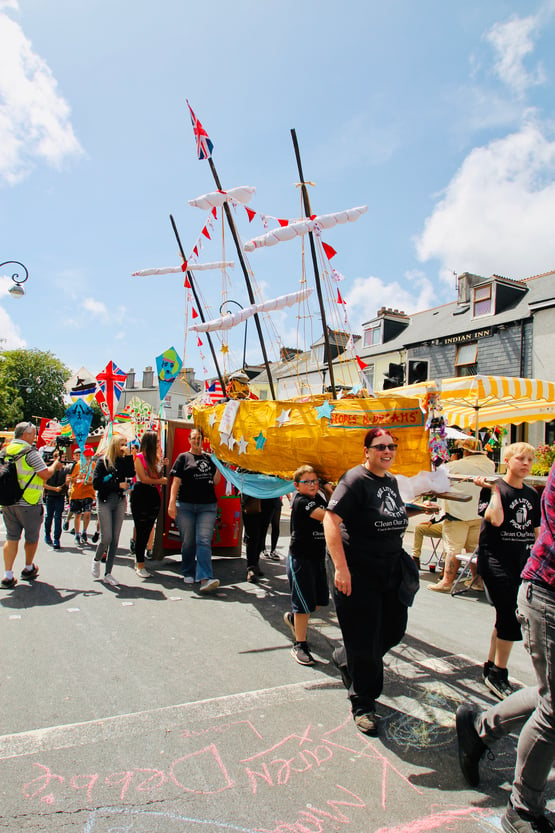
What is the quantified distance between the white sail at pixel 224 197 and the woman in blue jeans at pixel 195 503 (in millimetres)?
2636

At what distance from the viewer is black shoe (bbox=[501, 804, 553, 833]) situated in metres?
2.17

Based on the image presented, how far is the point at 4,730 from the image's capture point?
9.61 ft

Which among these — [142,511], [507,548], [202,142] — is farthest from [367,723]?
[202,142]

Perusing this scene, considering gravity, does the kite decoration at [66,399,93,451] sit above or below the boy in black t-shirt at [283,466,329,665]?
above

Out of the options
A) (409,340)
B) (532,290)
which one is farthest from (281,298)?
(409,340)

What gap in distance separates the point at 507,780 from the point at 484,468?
4.06 m

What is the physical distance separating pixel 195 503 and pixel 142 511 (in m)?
0.92

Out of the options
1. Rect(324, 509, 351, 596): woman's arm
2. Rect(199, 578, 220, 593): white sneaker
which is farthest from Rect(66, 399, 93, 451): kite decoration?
Rect(324, 509, 351, 596): woman's arm

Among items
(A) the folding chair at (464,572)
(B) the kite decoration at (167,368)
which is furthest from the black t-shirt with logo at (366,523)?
(B) the kite decoration at (167,368)

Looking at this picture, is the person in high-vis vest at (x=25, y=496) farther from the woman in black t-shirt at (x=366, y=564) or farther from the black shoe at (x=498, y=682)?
the black shoe at (x=498, y=682)

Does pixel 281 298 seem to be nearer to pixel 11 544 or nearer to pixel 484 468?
pixel 484 468

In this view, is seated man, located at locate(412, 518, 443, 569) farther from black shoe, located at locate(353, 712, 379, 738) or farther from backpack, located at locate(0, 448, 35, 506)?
backpack, located at locate(0, 448, 35, 506)

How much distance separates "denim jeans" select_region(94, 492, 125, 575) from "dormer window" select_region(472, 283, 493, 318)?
18.6 m

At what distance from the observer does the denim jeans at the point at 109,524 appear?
637cm
